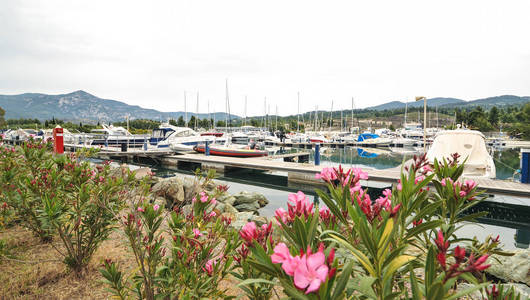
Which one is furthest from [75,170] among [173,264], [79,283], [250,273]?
[250,273]

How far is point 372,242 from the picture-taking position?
0.87 meters

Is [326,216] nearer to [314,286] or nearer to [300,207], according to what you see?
[300,207]

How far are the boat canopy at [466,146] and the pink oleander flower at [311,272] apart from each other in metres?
9.13

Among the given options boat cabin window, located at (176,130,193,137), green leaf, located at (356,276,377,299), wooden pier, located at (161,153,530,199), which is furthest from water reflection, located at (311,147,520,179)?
green leaf, located at (356,276,377,299)

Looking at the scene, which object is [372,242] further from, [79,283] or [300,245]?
[79,283]

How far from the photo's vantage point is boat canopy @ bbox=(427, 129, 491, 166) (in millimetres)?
8430

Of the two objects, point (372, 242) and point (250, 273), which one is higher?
point (372, 242)

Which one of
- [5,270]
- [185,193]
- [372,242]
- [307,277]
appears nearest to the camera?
[307,277]

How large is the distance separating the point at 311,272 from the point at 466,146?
1012 cm

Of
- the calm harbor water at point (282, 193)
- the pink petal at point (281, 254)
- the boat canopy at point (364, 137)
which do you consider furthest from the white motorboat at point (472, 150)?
the boat canopy at point (364, 137)

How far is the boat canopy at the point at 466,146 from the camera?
27.7 feet

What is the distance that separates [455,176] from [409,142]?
34791 mm

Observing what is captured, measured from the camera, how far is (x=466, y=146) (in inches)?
338

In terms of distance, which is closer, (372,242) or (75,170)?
(372,242)
